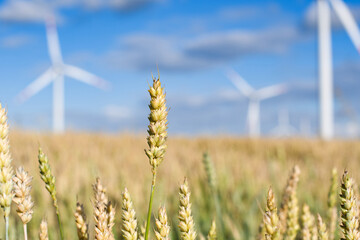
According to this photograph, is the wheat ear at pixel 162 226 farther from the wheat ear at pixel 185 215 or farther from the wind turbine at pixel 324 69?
the wind turbine at pixel 324 69

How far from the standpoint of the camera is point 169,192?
5.38 m

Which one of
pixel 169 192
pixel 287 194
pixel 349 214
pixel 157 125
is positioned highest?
pixel 169 192

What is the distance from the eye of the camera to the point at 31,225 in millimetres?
4168

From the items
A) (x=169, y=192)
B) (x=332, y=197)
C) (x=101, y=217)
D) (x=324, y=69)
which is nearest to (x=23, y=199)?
(x=101, y=217)

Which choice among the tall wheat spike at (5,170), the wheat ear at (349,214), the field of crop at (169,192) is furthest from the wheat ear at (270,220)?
the tall wheat spike at (5,170)

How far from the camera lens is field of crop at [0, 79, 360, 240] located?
1.00m

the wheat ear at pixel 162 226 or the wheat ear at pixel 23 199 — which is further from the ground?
the wheat ear at pixel 23 199

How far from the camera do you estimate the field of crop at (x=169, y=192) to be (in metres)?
1.00

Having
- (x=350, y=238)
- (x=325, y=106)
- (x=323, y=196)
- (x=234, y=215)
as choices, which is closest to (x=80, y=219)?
(x=350, y=238)

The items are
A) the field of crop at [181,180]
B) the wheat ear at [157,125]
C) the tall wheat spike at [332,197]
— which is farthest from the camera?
the field of crop at [181,180]

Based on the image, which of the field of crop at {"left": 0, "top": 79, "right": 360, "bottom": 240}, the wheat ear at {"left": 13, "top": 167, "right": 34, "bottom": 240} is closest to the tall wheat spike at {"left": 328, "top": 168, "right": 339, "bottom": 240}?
the field of crop at {"left": 0, "top": 79, "right": 360, "bottom": 240}

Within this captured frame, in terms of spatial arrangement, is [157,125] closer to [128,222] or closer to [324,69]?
[128,222]

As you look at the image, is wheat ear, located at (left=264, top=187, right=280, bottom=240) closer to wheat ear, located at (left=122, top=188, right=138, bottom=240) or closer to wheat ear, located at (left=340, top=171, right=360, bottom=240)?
wheat ear, located at (left=340, top=171, right=360, bottom=240)

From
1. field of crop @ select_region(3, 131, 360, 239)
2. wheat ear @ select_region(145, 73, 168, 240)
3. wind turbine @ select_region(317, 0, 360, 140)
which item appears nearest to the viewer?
wheat ear @ select_region(145, 73, 168, 240)
